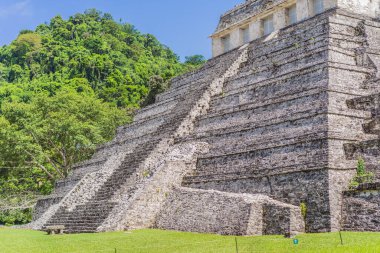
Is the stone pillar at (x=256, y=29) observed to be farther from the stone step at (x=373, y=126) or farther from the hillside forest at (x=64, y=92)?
the stone step at (x=373, y=126)

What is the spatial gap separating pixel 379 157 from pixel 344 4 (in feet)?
40.5

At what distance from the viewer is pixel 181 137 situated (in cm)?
1928

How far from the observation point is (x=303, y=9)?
2427 cm

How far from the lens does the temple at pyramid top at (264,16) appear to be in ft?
78.1

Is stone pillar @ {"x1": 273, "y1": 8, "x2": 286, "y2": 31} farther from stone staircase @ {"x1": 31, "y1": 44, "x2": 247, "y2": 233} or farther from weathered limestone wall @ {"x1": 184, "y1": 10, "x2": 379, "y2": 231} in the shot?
weathered limestone wall @ {"x1": 184, "y1": 10, "x2": 379, "y2": 231}

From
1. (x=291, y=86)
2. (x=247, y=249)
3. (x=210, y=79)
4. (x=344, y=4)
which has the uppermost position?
(x=344, y=4)

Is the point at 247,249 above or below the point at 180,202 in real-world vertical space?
below

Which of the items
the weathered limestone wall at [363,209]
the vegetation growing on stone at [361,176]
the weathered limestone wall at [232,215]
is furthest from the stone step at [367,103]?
the weathered limestone wall at [232,215]

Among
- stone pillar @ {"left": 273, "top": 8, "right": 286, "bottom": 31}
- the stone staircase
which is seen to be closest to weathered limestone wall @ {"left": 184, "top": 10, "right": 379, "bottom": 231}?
the stone staircase

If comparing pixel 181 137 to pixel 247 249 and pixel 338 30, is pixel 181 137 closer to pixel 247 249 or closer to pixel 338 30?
pixel 338 30

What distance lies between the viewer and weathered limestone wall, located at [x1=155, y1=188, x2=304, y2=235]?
12289 millimetres

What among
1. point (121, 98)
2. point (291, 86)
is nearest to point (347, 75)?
point (291, 86)

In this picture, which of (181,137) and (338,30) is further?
(338,30)

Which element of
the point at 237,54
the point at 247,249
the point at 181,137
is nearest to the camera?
the point at 247,249
